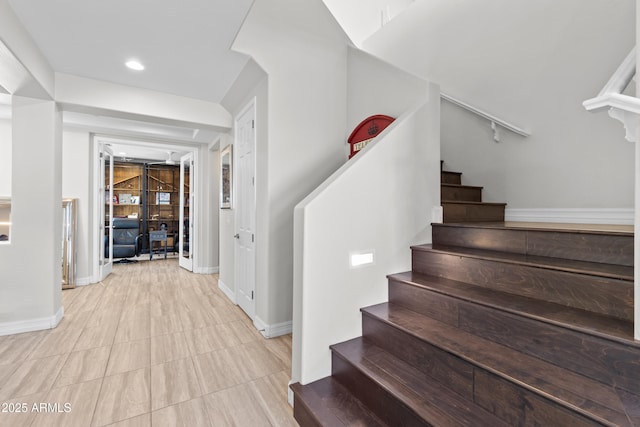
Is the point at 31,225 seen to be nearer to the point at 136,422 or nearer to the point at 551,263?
the point at 136,422

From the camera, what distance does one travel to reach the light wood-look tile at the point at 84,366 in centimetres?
201

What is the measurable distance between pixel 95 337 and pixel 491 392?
319 centimetres

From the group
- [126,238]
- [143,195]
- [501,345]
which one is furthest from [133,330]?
[143,195]

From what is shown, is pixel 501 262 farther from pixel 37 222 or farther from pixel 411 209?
pixel 37 222

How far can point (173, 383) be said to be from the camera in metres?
1.96

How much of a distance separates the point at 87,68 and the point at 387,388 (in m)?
3.71

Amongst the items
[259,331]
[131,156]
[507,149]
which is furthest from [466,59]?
[131,156]

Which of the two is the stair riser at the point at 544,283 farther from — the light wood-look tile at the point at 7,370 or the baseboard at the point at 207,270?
the baseboard at the point at 207,270

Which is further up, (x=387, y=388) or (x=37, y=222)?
(x=37, y=222)

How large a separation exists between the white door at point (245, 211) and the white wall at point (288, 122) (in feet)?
0.80

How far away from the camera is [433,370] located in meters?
1.38

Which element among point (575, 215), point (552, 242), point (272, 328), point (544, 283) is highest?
point (575, 215)

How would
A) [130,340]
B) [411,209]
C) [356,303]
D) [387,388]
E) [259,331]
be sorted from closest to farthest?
[387,388], [356,303], [411,209], [130,340], [259,331]

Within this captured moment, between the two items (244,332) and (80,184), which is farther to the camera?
(80,184)
